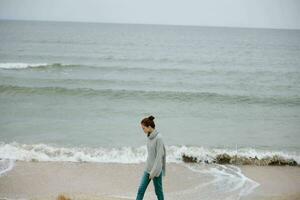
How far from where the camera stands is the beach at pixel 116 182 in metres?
7.43

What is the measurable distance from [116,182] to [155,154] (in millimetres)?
2843

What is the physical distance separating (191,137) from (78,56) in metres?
27.1

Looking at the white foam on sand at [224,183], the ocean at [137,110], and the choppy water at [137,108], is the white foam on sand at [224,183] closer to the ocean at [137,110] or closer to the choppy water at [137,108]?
the ocean at [137,110]

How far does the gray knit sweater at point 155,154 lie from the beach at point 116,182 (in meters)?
1.82

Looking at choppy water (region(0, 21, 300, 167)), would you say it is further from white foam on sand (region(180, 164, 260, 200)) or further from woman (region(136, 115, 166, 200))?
woman (region(136, 115, 166, 200))

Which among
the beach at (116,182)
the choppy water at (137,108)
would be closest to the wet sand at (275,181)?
the beach at (116,182)

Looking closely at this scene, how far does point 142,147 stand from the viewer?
11977 millimetres

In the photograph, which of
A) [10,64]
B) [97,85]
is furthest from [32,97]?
[10,64]

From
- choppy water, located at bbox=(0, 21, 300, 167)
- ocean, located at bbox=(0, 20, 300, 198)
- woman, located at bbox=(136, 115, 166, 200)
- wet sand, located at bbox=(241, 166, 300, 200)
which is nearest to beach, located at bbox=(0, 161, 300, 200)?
wet sand, located at bbox=(241, 166, 300, 200)

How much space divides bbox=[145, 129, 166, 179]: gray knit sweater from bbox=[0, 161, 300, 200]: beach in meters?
1.82

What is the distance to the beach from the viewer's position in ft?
24.4

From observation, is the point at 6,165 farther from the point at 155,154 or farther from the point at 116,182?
the point at 155,154

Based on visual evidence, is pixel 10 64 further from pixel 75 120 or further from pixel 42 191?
pixel 42 191

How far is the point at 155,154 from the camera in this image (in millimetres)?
5621
